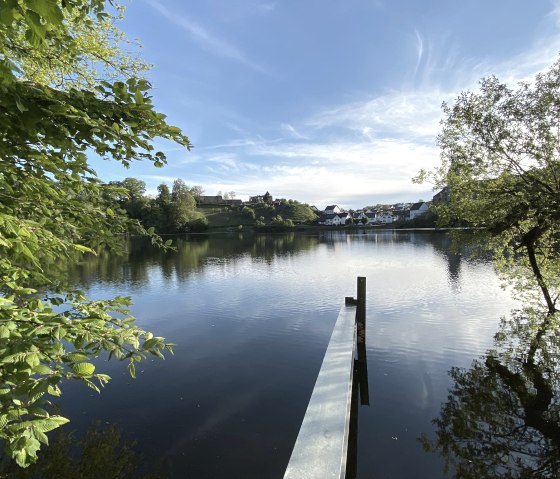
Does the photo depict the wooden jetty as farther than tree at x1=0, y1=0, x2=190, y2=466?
Yes

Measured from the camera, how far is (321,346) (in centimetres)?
1530

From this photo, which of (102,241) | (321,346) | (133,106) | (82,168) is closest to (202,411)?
(321,346)

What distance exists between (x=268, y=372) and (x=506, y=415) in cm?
765

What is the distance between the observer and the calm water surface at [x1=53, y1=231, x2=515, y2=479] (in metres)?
8.56

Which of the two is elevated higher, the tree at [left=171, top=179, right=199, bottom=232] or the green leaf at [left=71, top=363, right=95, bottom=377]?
the tree at [left=171, top=179, right=199, bottom=232]

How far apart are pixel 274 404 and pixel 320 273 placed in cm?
2488

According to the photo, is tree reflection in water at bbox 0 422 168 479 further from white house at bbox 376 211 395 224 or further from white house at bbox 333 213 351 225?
white house at bbox 333 213 351 225

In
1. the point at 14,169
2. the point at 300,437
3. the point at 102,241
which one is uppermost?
the point at 14,169

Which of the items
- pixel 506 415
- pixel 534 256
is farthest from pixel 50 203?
pixel 534 256

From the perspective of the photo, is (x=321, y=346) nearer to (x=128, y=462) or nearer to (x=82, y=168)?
(x=128, y=462)

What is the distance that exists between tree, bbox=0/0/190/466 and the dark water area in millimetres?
6425

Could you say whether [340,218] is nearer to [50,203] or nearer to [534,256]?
[534,256]

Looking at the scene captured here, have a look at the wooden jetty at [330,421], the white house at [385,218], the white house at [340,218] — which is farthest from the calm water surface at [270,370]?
the white house at [340,218]

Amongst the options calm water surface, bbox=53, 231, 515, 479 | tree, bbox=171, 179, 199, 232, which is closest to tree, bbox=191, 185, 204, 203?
tree, bbox=171, 179, 199, 232
